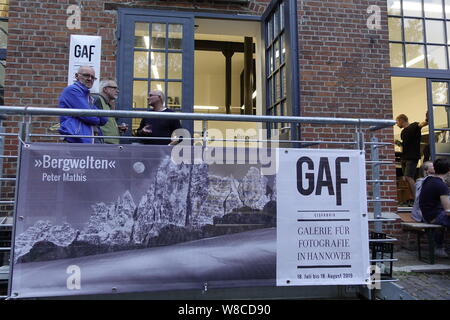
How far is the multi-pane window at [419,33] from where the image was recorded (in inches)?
253

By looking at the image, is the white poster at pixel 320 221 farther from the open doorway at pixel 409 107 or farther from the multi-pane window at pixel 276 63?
the open doorway at pixel 409 107

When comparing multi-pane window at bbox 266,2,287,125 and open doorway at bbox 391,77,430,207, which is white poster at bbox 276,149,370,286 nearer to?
multi-pane window at bbox 266,2,287,125

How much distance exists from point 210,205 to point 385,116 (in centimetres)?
406

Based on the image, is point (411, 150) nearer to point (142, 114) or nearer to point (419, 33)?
point (419, 33)

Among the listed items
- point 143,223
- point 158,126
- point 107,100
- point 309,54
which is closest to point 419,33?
point 309,54

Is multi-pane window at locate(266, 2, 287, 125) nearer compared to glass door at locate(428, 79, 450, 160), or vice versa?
multi-pane window at locate(266, 2, 287, 125)

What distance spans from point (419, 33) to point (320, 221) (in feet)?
16.8

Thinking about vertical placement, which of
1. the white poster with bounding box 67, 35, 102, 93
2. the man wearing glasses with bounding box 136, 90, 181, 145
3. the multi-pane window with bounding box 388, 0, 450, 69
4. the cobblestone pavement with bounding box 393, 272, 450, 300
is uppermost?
the multi-pane window with bounding box 388, 0, 450, 69

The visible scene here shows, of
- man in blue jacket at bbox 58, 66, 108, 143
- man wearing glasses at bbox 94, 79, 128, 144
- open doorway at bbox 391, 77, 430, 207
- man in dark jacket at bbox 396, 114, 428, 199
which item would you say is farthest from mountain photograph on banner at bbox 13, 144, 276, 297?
open doorway at bbox 391, 77, 430, 207

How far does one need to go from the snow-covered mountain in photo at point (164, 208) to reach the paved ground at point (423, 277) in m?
2.07

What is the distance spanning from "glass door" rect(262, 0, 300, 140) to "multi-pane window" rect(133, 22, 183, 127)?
4.57 ft

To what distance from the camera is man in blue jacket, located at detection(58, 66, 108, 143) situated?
A: 351cm

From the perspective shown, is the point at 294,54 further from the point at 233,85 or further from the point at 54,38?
the point at 233,85

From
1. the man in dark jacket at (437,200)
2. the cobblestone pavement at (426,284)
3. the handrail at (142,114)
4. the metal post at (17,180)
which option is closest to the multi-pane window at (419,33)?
the man in dark jacket at (437,200)
